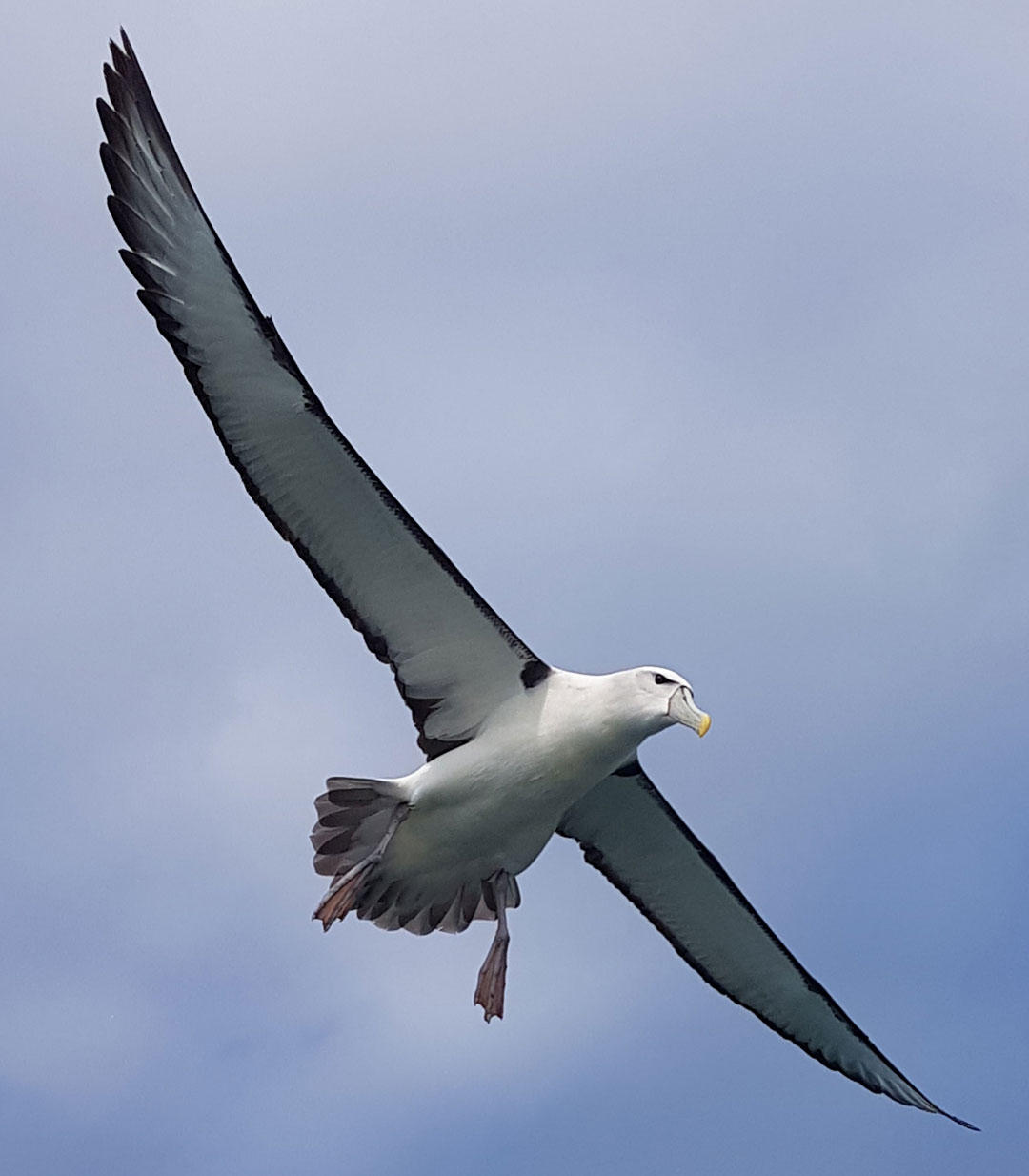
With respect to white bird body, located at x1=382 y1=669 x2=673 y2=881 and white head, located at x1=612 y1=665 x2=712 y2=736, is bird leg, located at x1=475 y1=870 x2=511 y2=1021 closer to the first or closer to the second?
white bird body, located at x1=382 y1=669 x2=673 y2=881

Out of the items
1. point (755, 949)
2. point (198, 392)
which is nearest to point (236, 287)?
point (198, 392)

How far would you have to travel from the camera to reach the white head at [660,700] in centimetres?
1473

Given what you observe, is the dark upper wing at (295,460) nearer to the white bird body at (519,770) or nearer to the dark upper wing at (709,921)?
the white bird body at (519,770)

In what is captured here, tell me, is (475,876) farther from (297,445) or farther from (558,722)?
(297,445)

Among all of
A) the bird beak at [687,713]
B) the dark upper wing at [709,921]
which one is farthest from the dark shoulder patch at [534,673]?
the dark upper wing at [709,921]

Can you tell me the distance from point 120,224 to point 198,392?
3.65ft

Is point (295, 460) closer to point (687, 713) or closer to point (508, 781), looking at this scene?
point (508, 781)

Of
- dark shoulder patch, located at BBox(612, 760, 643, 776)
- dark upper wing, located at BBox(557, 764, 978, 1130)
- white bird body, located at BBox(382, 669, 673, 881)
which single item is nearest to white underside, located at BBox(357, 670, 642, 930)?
white bird body, located at BBox(382, 669, 673, 881)

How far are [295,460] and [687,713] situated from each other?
9.39ft

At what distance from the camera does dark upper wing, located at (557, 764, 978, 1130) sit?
16688mm

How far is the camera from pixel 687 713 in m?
14.7

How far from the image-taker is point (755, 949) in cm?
1761

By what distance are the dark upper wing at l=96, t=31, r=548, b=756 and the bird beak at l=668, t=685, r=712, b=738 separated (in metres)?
0.96

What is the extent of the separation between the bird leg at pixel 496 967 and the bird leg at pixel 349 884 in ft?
2.91
